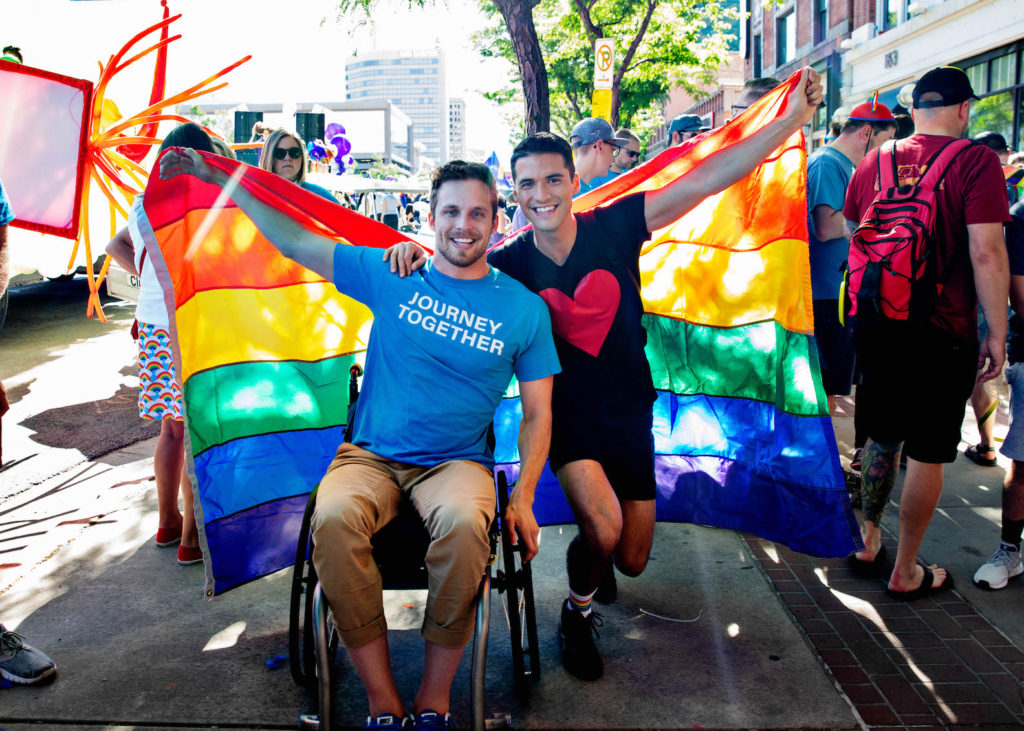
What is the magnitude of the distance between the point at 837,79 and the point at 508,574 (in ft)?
74.3

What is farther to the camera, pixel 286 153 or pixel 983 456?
pixel 983 456

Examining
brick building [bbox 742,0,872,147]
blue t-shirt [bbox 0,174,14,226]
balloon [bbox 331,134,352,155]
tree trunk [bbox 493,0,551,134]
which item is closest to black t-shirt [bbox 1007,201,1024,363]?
blue t-shirt [bbox 0,174,14,226]

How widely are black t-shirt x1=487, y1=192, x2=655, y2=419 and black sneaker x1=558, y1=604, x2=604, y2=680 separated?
75 centimetres

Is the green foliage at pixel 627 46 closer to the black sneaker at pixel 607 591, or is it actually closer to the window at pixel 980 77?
the window at pixel 980 77

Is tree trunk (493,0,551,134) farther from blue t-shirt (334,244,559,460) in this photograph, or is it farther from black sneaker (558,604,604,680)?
black sneaker (558,604,604,680)

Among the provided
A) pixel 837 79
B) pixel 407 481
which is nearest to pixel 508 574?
pixel 407 481

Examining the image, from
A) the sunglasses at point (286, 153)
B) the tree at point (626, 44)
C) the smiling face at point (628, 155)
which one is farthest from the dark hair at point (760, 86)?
the tree at point (626, 44)

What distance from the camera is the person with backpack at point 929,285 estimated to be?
127 inches

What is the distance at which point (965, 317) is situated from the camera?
3367mm

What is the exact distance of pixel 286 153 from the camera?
448 centimetres

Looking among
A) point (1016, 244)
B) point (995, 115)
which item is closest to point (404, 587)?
point (1016, 244)

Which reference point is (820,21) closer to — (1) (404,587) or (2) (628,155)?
(2) (628,155)

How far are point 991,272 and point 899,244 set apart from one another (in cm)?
35

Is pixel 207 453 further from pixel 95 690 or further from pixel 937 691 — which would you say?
Result: pixel 937 691
